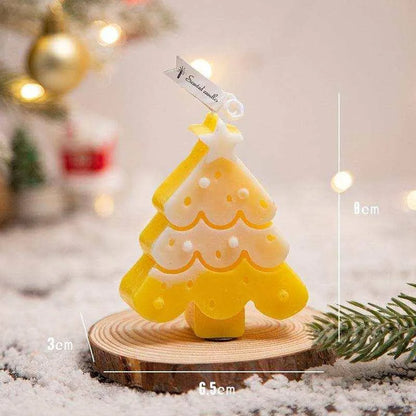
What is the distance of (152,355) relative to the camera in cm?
99

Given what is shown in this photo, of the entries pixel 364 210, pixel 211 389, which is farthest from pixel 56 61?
pixel 364 210

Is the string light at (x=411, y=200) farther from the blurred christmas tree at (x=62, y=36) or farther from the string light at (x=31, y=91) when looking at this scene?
the string light at (x=31, y=91)

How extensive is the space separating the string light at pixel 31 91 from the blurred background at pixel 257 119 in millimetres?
465

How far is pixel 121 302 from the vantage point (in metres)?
1.49

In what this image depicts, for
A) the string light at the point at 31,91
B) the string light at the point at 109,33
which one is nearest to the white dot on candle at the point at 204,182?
the string light at the point at 31,91

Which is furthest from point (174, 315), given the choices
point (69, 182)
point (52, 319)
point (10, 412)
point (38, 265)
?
point (69, 182)

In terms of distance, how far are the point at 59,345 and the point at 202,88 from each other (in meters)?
0.45

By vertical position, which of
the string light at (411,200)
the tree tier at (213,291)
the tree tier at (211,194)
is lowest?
the tree tier at (213,291)

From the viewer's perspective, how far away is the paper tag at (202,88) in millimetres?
1067

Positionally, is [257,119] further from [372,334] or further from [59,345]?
[372,334]

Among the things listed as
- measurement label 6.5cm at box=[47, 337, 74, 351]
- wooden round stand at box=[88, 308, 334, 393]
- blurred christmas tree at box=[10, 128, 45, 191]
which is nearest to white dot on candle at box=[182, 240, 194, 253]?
wooden round stand at box=[88, 308, 334, 393]

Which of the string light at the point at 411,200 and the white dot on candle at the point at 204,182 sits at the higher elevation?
the string light at the point at 411,200

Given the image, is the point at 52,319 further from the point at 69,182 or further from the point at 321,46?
the point at 321,46

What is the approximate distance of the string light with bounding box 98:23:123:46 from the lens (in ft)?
6.47
